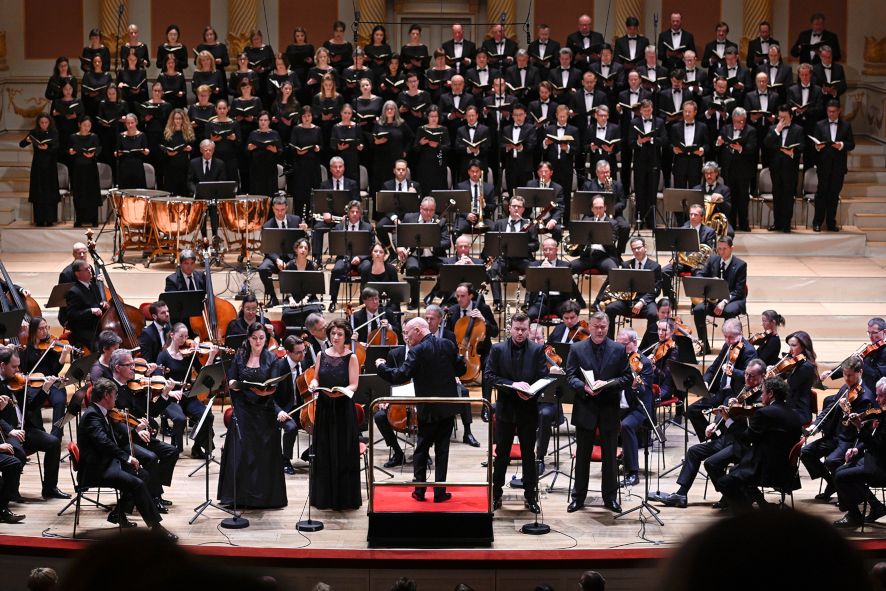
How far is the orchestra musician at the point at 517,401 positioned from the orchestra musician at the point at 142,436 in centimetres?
214

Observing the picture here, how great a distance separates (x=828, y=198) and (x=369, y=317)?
267 inches

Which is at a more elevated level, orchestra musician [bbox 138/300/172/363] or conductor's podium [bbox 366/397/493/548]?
orchestra musician [bbox 138/300/172/363]

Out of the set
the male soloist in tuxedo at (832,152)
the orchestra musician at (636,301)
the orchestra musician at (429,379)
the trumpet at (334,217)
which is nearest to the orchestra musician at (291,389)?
the orchestra musician at (429,379)

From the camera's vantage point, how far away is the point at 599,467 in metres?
8.92

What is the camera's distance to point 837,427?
799 centimetres

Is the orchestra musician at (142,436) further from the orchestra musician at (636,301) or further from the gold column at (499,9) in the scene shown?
the gold column at (499,9)

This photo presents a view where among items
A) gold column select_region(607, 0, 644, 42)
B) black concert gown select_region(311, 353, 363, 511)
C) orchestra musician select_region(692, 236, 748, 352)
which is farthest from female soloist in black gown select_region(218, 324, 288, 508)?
gold column select_region(607, 0, 644, 42)

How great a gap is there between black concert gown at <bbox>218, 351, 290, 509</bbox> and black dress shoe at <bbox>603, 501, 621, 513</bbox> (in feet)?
7.09

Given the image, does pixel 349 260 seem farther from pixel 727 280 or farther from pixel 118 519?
pixel 118 519

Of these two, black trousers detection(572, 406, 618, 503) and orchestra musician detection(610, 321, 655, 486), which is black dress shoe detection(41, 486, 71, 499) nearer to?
black trousers detection(572, 406, 618, 503)

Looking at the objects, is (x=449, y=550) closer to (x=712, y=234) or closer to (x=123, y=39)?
(x=712, y=234)

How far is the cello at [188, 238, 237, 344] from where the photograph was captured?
9547mm

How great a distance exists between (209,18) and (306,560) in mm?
12745

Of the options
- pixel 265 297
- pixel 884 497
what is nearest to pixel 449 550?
pixel 884 497
